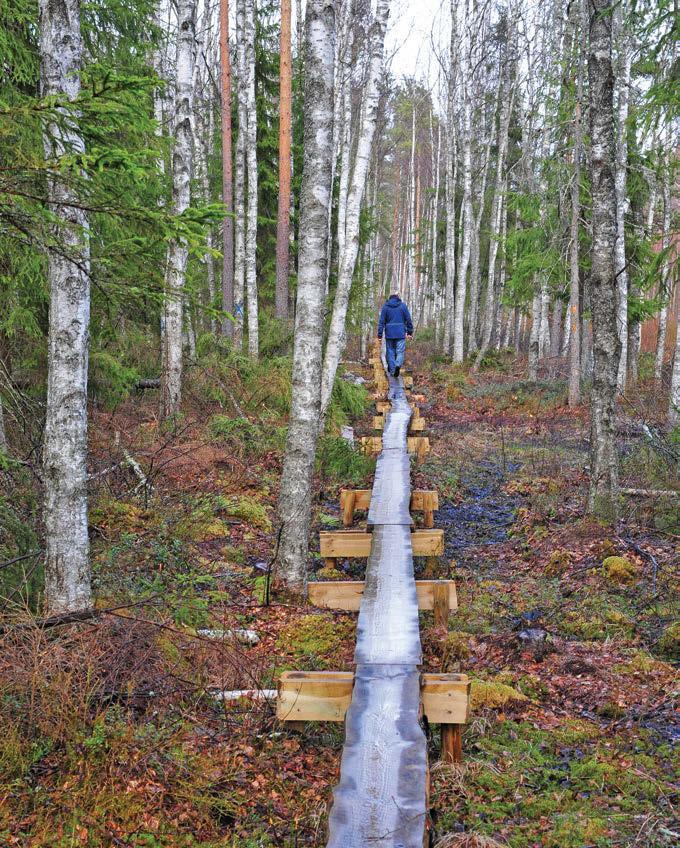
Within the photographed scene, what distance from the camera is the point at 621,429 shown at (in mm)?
11594

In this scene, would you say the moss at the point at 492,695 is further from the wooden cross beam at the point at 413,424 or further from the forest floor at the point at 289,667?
the wooden cross beam at the point at 413,424

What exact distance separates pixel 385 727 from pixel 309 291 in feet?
14.2

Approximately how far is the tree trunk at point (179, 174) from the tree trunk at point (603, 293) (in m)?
6.32

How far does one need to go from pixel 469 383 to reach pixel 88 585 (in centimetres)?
1682

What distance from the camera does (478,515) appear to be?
916cm

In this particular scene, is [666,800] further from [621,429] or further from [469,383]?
[469,383]

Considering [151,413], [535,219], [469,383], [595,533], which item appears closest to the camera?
[595,533]

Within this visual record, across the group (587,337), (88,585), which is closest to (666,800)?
(88,585)

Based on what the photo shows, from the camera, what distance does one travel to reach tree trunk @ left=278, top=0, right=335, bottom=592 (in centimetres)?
628

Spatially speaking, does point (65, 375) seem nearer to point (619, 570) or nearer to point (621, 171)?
point (619, 570)

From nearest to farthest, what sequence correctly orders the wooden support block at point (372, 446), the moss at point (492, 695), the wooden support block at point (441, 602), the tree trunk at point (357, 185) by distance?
the moss at point (492, 695) < the wooden support block at point (441, 602) < the wooden support block at point (372, 446) < the tree trunk at point (357, 185)

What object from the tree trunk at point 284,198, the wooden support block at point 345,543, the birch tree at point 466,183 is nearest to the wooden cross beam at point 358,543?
the wooden support block at point 345,543

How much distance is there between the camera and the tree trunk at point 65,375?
4.64 meters

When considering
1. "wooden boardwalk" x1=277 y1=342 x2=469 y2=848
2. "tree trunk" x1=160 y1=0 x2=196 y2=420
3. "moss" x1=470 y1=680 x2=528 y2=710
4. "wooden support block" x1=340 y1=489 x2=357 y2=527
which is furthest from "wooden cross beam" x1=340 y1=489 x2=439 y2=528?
"tree trunk" x1=160 y1=0 x2=196 y2=420
